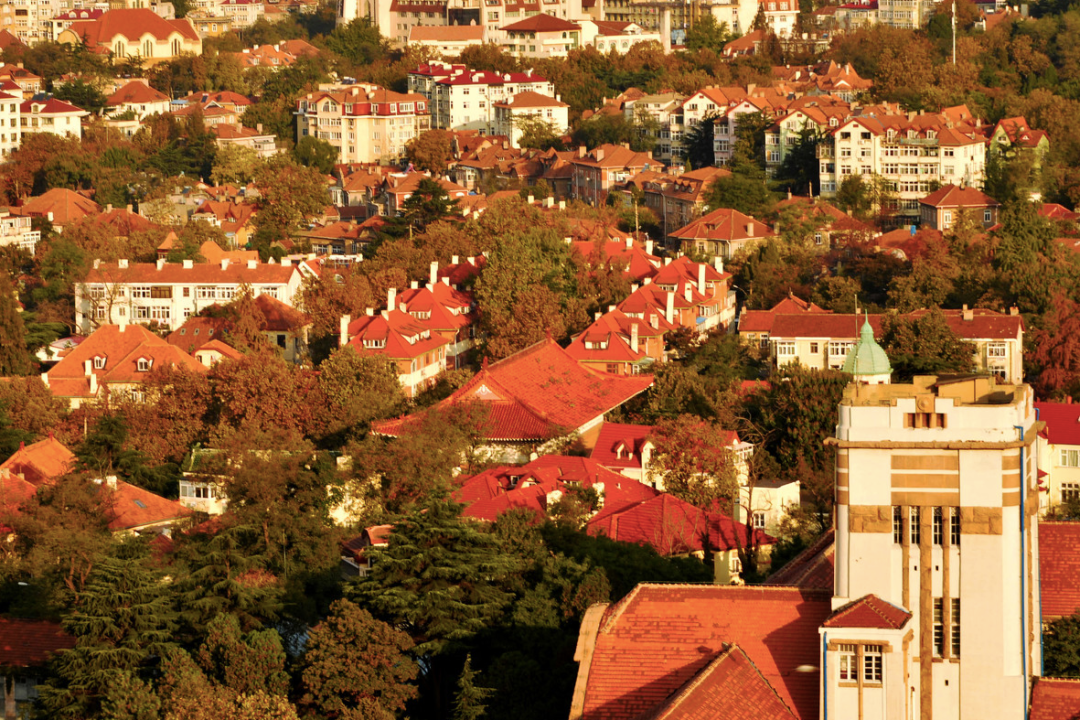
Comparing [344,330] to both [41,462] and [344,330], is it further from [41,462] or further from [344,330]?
[41,462]

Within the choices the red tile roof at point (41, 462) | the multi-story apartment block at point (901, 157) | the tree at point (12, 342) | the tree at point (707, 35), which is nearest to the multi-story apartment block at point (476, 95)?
the tree at point (707, 35)

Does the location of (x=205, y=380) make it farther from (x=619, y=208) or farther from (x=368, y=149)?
(x=368, y=149)

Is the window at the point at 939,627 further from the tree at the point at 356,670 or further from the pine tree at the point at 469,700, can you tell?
the tree at the point at 356,670

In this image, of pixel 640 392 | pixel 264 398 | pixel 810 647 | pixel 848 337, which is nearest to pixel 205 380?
pixel 264 398

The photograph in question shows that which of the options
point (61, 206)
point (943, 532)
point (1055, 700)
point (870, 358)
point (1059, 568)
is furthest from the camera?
point (61, 206)

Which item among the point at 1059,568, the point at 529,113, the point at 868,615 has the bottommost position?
the point at 1059,568

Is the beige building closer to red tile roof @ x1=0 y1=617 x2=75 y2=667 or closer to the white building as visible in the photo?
red tile roof @ x1=0 y1=617 x2=75 y2=667

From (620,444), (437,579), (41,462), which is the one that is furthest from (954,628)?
(41,462)
